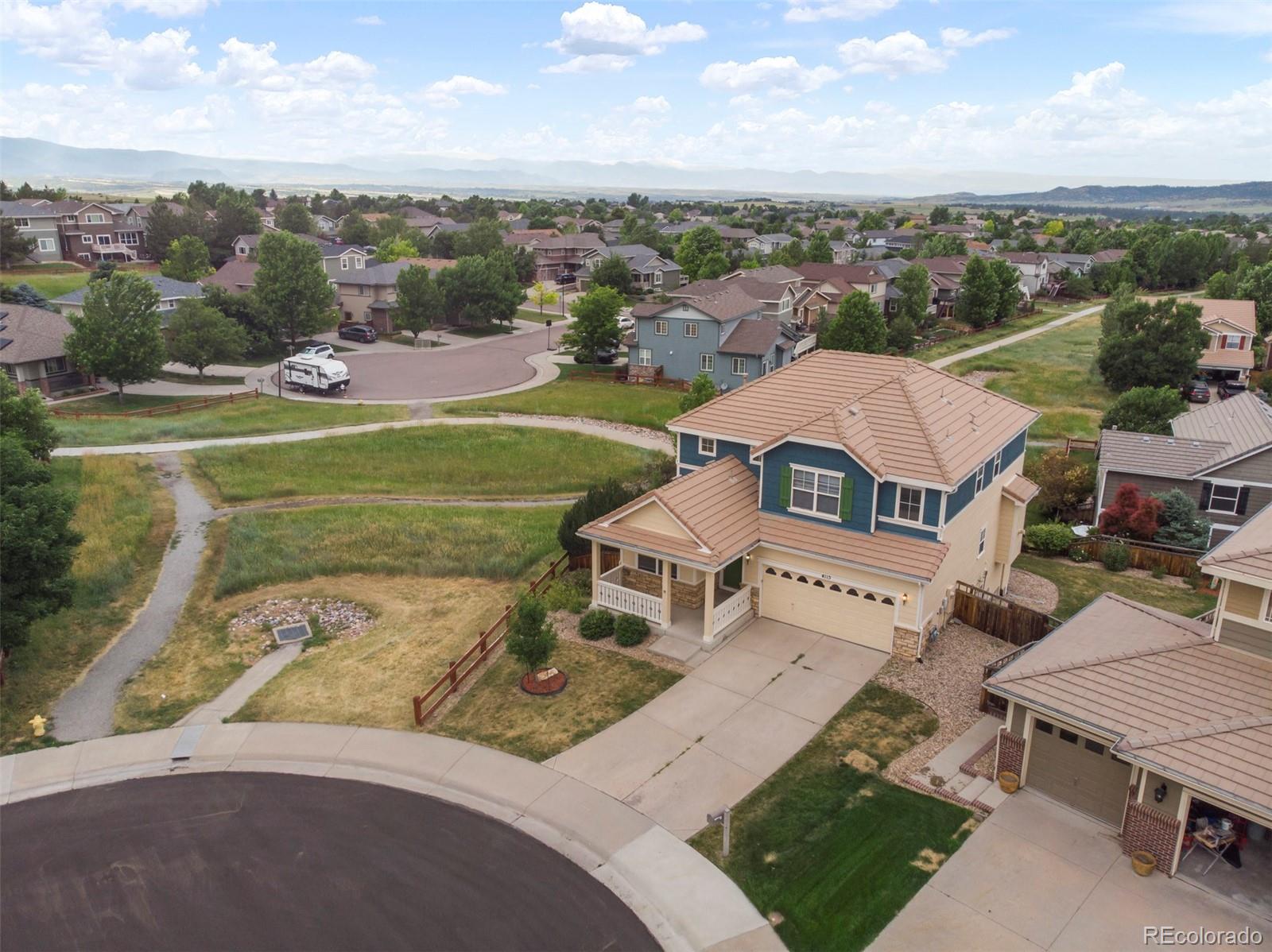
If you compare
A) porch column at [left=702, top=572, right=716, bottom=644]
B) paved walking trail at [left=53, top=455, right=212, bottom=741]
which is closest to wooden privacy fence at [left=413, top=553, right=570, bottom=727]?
porch column at [left=702, top=572, right=716, bottom=644]

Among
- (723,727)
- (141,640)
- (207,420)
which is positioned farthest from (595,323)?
(723,727)

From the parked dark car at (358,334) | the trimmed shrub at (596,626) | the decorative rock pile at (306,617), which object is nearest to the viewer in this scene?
the trimmed shrub at (596,626)

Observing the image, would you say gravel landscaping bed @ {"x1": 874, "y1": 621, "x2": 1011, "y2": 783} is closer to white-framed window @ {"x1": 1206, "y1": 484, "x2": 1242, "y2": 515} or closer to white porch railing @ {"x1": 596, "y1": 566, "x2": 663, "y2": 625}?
white porch railing @ {"x1": 596, "y1": 566, "x2": 663, "y2": 625}

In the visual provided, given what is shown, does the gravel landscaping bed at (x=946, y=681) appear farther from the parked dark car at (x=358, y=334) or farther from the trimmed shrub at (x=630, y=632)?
the parked dark car at (x=358, y=334)

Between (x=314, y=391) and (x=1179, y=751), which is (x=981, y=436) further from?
(x=314, y=391)

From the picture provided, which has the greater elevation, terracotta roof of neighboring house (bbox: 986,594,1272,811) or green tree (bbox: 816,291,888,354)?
green tree (bbox: 816,291,888,354)

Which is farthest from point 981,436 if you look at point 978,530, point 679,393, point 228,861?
point 679,393

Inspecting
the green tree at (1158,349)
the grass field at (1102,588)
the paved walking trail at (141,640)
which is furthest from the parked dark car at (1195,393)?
the paved walking trail at (141,640)
